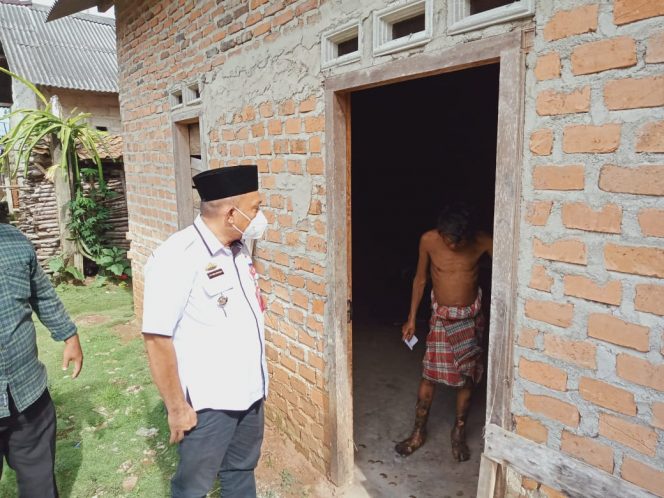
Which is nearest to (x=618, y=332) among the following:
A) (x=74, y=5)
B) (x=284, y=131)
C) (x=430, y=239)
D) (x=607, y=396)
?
(x=607, y=396)

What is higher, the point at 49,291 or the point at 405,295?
the point at 49,291

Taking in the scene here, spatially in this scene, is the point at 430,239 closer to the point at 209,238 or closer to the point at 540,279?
the point at 540,279

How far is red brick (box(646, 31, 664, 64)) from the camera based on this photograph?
4.78 ft

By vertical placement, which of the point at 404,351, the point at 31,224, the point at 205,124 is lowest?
the point at 404,351

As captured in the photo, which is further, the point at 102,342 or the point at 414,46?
the point at 102,342

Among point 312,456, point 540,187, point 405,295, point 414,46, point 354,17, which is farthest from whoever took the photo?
point 405,295

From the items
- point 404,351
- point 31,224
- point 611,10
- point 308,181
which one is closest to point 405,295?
point 404,351

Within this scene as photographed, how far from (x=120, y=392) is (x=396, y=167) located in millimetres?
4735

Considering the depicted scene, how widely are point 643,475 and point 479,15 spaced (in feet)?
5.80

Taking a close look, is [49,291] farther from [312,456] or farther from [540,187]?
[540,187]

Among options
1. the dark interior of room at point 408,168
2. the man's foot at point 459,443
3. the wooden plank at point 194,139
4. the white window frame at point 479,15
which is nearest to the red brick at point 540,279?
the white window frame at point 479,15

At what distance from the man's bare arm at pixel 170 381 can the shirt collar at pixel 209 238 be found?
0.44 meters

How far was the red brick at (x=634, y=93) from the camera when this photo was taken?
1479 millimetres

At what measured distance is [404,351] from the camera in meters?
5.46
